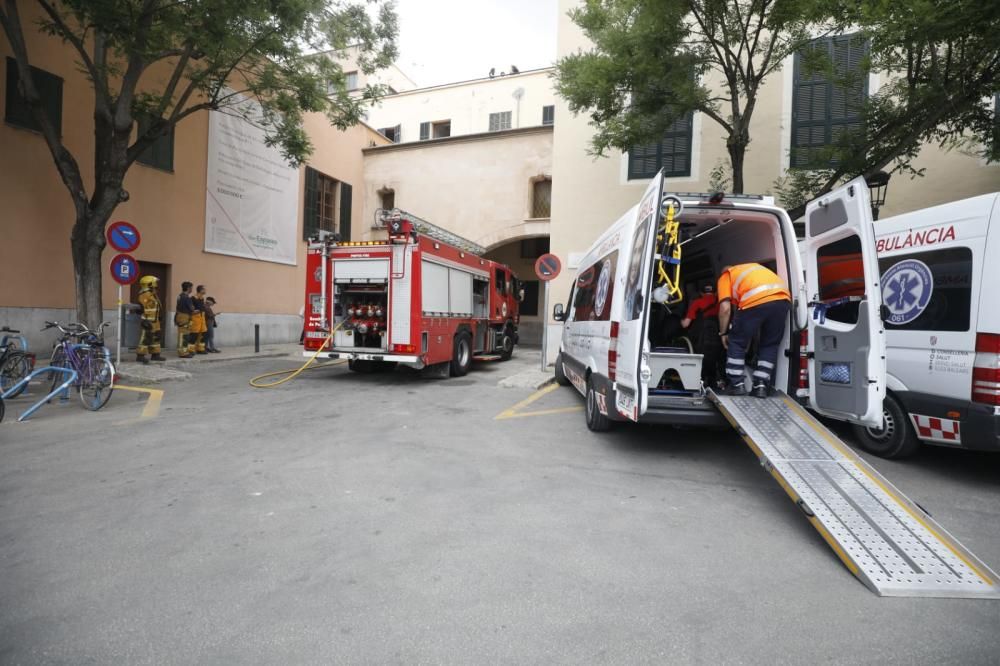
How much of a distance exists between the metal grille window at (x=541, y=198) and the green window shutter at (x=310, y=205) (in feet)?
24.5

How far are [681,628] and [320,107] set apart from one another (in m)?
11.3

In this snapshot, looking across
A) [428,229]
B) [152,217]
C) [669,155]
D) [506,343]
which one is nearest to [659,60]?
[669,155]

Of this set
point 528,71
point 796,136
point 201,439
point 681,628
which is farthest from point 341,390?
point 528,71

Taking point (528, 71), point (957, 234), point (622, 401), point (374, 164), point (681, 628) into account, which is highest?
point (528, 71)

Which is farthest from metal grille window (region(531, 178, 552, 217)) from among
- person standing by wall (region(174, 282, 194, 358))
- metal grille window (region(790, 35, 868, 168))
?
person standing by wall (region(174, 282, 194, 358))

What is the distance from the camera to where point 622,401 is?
4801 mm

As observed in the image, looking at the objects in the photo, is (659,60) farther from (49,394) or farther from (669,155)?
(49,394)

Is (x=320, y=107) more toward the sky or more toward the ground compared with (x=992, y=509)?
more toward the sky

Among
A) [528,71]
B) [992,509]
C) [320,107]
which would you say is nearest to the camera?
[992,509]

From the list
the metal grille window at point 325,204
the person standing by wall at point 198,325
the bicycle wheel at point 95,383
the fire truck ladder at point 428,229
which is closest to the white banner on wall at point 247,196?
the metal grille window at point 325,204

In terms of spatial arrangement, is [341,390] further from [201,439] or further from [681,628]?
[681,628]

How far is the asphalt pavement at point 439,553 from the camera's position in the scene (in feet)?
7.08

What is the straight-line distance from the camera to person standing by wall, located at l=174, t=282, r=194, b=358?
12062mm

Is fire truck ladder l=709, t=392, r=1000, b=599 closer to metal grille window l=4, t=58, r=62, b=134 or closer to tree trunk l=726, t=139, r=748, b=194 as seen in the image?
tree trunk l=726, t=139, r=748, b=194
